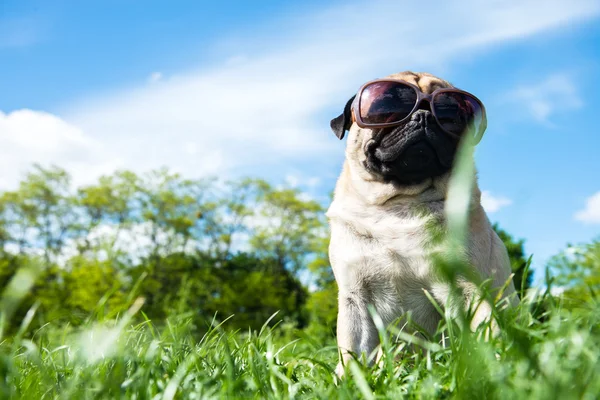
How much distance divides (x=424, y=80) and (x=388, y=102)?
51 cm

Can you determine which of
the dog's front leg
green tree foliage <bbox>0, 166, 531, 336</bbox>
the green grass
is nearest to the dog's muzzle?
the dog's front leg

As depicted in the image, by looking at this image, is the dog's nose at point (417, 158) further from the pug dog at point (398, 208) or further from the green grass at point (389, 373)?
the green grass at point (389, 373)

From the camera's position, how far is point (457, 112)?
4281 millimetres

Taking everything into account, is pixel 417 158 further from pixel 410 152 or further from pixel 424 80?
pixel 424 80

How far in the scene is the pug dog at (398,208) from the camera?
151 inches

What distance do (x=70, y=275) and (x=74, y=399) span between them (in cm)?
3395

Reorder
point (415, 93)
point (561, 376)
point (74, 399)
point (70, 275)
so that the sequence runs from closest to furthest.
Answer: point (561, 376) → point (74, 399) → point (415, 93) → point (70, 275)

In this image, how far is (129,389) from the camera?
201cm

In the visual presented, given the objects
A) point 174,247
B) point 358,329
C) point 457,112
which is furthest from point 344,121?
point 174,247

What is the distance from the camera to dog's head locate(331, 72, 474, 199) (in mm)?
4129

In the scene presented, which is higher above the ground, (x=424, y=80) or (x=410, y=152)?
(x=424, y=80)

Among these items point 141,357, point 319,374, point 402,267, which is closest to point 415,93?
point 402,267

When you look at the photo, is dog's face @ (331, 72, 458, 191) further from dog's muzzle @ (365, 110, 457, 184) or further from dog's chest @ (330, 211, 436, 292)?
dog's chest @ (330, 211, 436, 292)

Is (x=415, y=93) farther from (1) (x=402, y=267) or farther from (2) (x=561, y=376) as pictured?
(2) (x=561, y=376)
